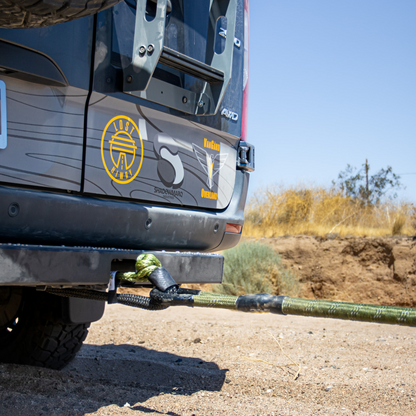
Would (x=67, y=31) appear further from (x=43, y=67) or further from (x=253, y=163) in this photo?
(x=253, y=163)

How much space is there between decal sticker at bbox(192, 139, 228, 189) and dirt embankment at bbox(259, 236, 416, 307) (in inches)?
348

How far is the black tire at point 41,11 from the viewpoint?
5.16 ft

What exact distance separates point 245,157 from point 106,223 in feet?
4.08

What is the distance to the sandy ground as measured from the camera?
2.57m

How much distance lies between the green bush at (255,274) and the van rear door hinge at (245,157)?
6670mm

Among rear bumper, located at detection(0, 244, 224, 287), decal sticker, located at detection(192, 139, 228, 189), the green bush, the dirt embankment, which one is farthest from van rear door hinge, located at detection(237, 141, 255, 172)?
the dirt embankment

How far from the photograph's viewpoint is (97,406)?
2.42 meters

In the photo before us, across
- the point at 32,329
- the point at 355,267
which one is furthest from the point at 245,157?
the point at 355,267

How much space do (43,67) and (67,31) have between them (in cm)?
22

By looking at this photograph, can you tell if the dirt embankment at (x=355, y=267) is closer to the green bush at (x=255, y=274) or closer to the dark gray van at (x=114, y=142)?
the green bush at (x=255, y=274)

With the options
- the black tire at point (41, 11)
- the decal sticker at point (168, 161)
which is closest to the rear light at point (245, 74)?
the decal sticker at point (168, 161)

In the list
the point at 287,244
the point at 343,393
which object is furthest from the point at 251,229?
the point at 343,393

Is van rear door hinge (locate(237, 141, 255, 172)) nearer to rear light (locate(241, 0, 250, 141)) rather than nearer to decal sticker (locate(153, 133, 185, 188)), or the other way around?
rear light (locate(241, 0, 250, 141))

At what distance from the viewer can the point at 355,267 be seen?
37.0 ft
